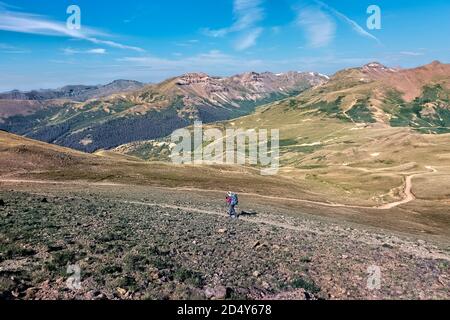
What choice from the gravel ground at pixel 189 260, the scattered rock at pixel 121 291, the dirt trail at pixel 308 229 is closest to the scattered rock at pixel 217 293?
the gravel ground at pixel 189 260

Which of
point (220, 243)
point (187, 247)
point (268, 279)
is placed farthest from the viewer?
point (220, 243)

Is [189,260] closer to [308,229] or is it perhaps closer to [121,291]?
[121,291]

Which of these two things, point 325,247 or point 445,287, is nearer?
point 445,287

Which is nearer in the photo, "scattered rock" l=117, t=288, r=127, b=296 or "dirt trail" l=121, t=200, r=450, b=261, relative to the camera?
"scattered rock" l=117, t=288, r=127, b=296

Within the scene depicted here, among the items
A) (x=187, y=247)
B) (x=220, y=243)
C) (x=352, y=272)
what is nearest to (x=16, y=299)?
(x=187, y=247)

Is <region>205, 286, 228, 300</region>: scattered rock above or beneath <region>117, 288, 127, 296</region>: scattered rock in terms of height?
beneath

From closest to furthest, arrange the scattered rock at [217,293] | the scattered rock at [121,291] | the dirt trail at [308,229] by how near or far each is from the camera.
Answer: the scattered rock at [121,291] < the scattered rock at [217,293] < the dirt trail at [308,229]

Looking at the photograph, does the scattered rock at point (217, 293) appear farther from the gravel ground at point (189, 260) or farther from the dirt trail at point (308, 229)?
the dirt trail at point (308, 229)

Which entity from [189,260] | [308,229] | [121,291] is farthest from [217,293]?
[308,229]

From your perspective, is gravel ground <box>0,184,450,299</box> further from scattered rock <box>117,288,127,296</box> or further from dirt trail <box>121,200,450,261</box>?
dirt trail <box>121,200,450,261</box>

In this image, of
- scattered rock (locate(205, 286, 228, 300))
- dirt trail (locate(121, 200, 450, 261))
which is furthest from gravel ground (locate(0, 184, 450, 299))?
dirt trail (locate(121, 200, 450, 261))
